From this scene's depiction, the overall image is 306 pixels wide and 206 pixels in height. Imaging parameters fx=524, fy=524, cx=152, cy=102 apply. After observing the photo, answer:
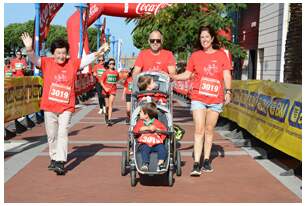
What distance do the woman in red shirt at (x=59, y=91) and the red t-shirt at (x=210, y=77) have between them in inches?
53.3

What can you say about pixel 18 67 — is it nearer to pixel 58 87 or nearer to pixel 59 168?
pixel 58 87

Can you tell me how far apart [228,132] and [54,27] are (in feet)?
375

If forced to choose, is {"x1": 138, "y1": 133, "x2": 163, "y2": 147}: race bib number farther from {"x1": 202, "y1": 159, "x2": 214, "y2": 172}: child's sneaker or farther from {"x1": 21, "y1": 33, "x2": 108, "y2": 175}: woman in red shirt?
{"x1": 21, "y1": 33, "x2": 108, "y2": 175}: woman in red shirt

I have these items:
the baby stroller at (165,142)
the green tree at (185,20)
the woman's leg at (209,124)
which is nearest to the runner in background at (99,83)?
the green tree at (185,20)

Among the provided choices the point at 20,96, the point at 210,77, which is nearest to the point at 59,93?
the point at 210,77

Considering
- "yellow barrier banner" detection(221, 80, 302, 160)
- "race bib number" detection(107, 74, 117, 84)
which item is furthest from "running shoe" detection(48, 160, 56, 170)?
"race bib number" detection(107, 74, 117, 84)

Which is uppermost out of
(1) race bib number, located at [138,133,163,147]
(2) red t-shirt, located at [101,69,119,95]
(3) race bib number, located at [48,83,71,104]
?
(3) race bib number, located at [48,83,71,104]

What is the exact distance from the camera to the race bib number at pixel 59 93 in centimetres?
727

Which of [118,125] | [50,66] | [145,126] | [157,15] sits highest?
[157,15]

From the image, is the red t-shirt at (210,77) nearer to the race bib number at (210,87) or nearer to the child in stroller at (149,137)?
the race bib number at (210,87)

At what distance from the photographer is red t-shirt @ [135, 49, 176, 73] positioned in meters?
8.00

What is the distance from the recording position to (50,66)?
7398 mm

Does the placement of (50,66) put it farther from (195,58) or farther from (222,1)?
(222,1)

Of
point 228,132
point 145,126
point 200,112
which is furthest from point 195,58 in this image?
point 228,132
